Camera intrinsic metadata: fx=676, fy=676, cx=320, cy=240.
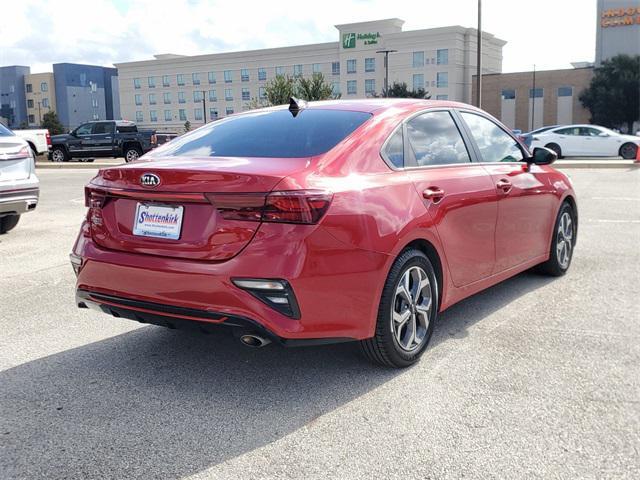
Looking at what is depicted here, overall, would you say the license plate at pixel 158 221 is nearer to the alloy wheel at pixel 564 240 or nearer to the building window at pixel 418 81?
the alloy wheel at pixel 564 240

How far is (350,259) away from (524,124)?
93473 mm

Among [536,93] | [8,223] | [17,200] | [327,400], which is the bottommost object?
[327,400]

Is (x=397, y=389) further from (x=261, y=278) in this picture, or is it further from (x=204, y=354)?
(x=204, y=354)

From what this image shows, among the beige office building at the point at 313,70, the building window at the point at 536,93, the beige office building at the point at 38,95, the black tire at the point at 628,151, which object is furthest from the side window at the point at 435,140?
the beige office building at the point at 38,95

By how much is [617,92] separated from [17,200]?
73.7 m

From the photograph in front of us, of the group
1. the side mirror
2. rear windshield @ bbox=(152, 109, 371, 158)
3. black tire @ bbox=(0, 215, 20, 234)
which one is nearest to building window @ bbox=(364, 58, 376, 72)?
black tire @ bbox=(0, 215, 20, 234)

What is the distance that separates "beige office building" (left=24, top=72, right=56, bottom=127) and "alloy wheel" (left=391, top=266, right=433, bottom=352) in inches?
5530

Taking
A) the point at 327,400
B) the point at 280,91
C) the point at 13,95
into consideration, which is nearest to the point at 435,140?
the point at 327,400

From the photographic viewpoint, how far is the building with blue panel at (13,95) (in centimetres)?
13600

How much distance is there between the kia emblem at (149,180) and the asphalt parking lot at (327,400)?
3.71 ft

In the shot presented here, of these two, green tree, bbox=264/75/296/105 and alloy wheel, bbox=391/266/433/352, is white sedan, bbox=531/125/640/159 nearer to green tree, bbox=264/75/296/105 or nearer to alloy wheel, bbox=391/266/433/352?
alloy wheel, bbox=391/266/433/352

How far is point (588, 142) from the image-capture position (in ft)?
92.0

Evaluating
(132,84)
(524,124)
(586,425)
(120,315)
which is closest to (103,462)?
(120,315)

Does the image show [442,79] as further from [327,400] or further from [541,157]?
[327,400]
